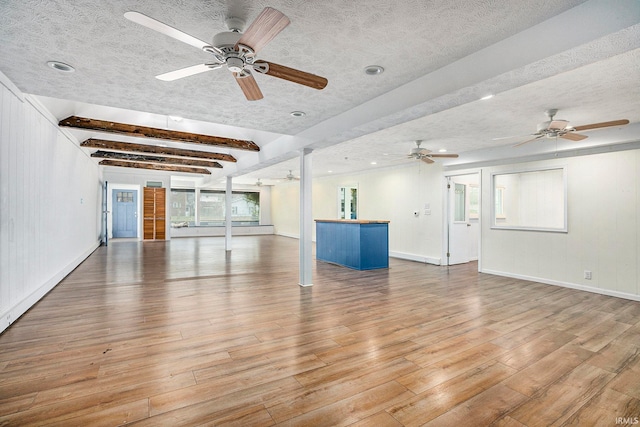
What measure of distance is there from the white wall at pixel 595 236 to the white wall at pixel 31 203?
7577 mm

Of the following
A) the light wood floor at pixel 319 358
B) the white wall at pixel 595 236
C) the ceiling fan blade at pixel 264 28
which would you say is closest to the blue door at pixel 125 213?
the light wood floor at pixel 319 358

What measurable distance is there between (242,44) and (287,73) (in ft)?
1.32

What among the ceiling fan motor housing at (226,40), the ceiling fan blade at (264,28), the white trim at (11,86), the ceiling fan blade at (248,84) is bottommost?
the ceiling fan blade at (248,84)

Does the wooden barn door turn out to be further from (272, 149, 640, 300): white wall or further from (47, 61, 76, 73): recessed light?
(47, 61, 76, 73): recessed light

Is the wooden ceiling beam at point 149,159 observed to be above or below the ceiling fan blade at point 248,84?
above

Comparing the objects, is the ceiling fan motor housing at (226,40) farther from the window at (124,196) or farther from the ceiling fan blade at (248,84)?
the window at (124,196)

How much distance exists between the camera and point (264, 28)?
1.83 metres

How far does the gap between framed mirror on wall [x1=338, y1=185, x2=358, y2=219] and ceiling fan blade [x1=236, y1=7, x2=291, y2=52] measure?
8879mm

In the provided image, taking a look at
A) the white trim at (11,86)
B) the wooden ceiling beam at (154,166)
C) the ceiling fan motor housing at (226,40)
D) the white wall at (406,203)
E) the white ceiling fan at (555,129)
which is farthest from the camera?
the wooden ceiling beam at (154,166)

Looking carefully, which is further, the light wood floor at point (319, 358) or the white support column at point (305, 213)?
the white support column at point (305, 213)

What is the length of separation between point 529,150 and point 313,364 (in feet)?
17.8

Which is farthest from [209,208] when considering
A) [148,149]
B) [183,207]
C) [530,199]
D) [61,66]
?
[530,199]

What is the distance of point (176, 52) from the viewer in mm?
2539

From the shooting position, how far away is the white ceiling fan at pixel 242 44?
1734 mm
